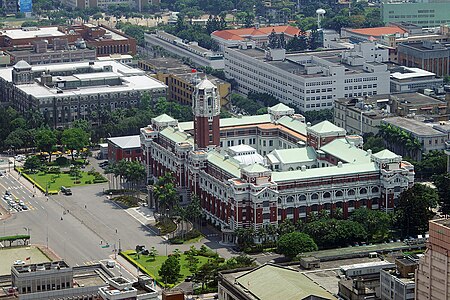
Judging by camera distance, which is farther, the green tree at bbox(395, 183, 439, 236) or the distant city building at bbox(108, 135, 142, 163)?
the distant city building at bbox(108, 135, 142, 163)

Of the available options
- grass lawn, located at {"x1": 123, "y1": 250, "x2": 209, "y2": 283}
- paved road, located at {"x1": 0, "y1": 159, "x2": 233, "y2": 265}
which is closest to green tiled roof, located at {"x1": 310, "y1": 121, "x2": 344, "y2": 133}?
paved road, located at {"x1": 0, "y1": 159, "x2": 233, "y2": 265}

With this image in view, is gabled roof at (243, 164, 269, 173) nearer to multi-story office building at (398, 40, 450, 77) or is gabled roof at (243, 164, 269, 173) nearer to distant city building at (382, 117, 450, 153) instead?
distant city building at (382, 117, 450, 153)

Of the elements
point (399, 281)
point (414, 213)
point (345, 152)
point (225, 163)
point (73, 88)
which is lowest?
point (414, 213)

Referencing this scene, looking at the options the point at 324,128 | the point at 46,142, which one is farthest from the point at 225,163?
the point at 46,142

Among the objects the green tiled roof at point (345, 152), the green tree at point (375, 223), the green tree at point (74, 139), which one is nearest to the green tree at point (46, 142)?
the green tree at point (74, 139)

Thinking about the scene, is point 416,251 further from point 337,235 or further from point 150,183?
point 150,183

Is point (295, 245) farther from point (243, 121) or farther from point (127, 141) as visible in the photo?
point (127, 141)

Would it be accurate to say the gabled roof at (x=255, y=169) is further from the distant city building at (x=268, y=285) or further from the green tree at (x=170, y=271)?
the distant city building at (x=268, y=285)
